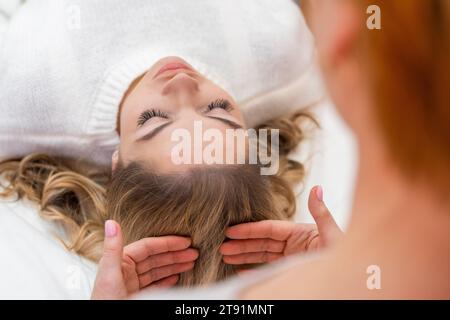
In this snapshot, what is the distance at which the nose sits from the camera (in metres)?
0.83

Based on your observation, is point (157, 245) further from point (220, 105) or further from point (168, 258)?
point (220, 105)

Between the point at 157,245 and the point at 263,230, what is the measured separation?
0.51ft

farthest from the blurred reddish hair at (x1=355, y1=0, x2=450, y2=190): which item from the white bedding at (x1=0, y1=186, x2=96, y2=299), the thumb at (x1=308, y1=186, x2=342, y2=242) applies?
the white bedding at (x1=0, y1=186, x2=96, y2=299)

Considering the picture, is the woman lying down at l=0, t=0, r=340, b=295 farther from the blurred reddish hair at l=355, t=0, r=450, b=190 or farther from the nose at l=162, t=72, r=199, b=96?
the blurred reddish hair at l=355, t=0, r=450, b=190

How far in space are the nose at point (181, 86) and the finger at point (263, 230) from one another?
21 cm

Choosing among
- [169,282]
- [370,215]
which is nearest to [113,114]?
[169,282]

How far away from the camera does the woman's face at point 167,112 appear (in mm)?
814

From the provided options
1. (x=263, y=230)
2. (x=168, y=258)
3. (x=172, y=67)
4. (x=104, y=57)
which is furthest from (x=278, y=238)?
(x=104, y=57)

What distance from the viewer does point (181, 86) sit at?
2.73ft

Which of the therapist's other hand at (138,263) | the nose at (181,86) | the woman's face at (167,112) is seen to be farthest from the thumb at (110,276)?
the nose at (181,86)

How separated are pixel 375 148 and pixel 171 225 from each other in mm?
338

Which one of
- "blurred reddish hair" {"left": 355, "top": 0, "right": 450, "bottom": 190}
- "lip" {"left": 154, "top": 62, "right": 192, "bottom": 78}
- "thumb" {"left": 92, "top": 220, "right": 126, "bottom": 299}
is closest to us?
"blurred reddish hair" {"left": 355, "top": 0, "right": 450, "bottom": 190}

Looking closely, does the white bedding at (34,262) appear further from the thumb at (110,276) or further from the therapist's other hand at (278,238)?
the therapist's other hand at (278,238)

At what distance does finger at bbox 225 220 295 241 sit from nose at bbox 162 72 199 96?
21cm
